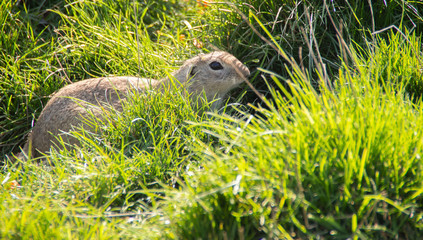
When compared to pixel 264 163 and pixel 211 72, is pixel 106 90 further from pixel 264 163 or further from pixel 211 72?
pixel 264 163

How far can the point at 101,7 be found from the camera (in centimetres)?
457

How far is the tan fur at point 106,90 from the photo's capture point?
12.3 ft

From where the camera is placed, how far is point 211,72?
382cm

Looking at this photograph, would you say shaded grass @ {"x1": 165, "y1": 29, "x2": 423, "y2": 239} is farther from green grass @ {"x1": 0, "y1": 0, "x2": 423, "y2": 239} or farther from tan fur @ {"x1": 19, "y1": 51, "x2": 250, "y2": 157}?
tan fur @ {"x1": 19, "y1": 51, "x2": 250, "y2": 157}

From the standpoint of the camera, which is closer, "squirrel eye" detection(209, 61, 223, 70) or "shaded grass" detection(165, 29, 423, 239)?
"shaded grass" detection(165, 29, 423, 239)

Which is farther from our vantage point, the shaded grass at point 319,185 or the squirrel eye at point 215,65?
the squirrel eye at point 215,65

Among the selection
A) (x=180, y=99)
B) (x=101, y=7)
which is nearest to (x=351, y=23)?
(x=180, y=99)

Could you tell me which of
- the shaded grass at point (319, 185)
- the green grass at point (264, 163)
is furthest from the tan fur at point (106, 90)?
the shaded grass at point (319, 185)

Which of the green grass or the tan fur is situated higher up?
the green grass

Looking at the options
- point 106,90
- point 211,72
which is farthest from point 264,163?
point 106,90

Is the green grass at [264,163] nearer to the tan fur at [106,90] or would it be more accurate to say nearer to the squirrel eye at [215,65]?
the tan fur at [106,90]

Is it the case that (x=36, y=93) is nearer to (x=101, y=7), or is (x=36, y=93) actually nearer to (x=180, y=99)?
(x=101, y=7)

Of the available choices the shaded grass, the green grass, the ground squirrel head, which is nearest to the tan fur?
the ground squirrel head

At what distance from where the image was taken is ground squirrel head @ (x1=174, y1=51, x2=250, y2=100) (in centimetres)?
377
